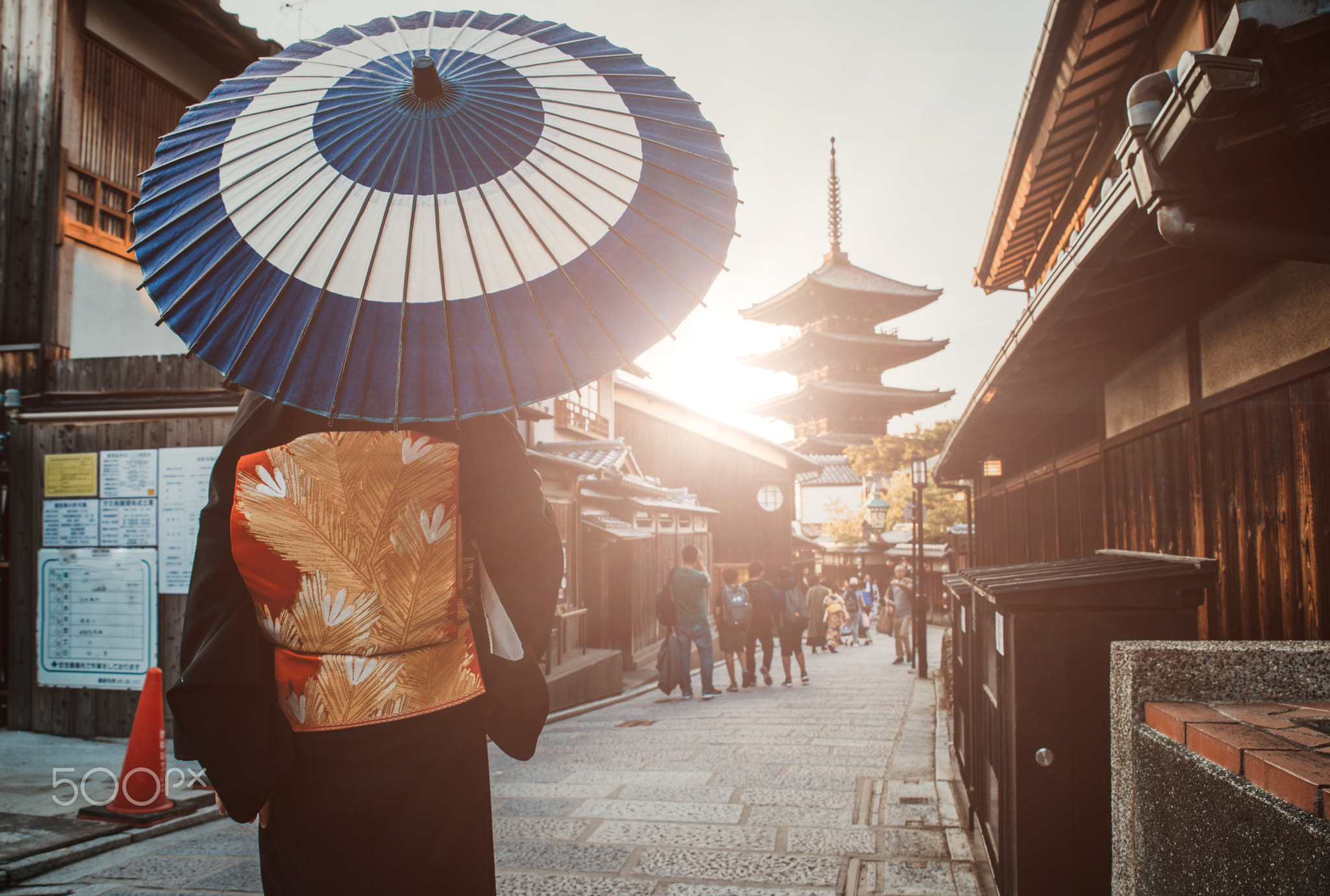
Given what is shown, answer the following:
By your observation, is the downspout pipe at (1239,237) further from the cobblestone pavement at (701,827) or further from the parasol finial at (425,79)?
the cobblestone pavement at (701,827)

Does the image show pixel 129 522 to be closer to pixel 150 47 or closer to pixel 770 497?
pixel 150 47

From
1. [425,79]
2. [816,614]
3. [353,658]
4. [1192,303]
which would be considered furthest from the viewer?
[816,614]

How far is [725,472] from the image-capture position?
87.7 ft

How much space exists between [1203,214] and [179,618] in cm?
709

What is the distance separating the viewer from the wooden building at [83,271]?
6.62 m

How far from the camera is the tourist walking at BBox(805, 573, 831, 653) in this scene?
54.1 ft

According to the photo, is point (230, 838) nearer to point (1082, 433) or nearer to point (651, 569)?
point (1082, 433)

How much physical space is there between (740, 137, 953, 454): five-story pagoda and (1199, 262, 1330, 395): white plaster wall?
2953 centimetres

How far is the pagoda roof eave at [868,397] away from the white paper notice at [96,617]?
1208 inches

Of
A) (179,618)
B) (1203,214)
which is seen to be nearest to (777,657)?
(179,618)

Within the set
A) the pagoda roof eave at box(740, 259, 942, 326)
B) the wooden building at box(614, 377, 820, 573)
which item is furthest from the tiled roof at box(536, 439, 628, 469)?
the pagoda roof eave at box(740, 259, 942, 326)

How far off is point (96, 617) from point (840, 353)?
3164 cm

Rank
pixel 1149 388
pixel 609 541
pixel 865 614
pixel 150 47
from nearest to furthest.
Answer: pixel 1149 388, pixel 150 47, pixel 609 541, pixel 865 614

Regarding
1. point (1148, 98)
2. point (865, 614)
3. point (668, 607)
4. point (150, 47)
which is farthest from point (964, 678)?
point (865, 614)
